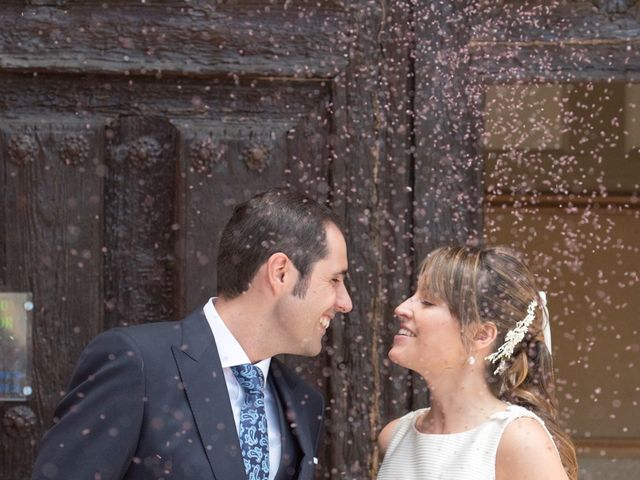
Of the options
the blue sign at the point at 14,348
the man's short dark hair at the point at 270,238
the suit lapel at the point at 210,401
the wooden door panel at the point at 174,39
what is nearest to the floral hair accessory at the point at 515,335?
the man's short dark hair at the point at 270,238

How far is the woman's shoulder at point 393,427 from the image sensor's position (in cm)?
253

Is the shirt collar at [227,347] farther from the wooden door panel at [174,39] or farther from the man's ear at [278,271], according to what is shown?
the wooden door panel at [174,39]

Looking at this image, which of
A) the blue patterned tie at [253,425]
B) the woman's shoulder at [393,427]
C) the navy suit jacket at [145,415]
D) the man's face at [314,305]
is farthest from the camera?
the woman's shoulder at [393,427]

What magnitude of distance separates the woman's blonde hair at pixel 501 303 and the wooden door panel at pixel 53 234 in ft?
2.70

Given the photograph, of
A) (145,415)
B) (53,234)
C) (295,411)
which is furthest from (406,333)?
(53,234)

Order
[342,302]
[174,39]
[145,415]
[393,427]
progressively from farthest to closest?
[174,39] → [393,427] → [342,302] → [145,415]

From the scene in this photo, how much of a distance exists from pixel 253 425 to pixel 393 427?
1.36ft

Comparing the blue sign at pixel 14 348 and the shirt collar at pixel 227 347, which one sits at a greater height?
the shirt collar at pixel 227 347

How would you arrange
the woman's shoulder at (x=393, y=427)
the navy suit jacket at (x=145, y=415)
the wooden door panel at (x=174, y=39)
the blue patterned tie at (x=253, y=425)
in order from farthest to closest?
the wooden door panel at (x=174, y=39) < the woman's shoulder at (x=393, y=427) < the blue patterned tie at (x=253, y=425) < the navy suit jacket at (x=145, y=415)

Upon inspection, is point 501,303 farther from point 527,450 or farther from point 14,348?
point 14,348

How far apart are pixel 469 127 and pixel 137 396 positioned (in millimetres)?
1038

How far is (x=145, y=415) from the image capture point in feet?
7.18

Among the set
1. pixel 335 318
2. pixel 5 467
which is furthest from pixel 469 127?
pixel 5 467

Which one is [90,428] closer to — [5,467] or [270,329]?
[270,329]
